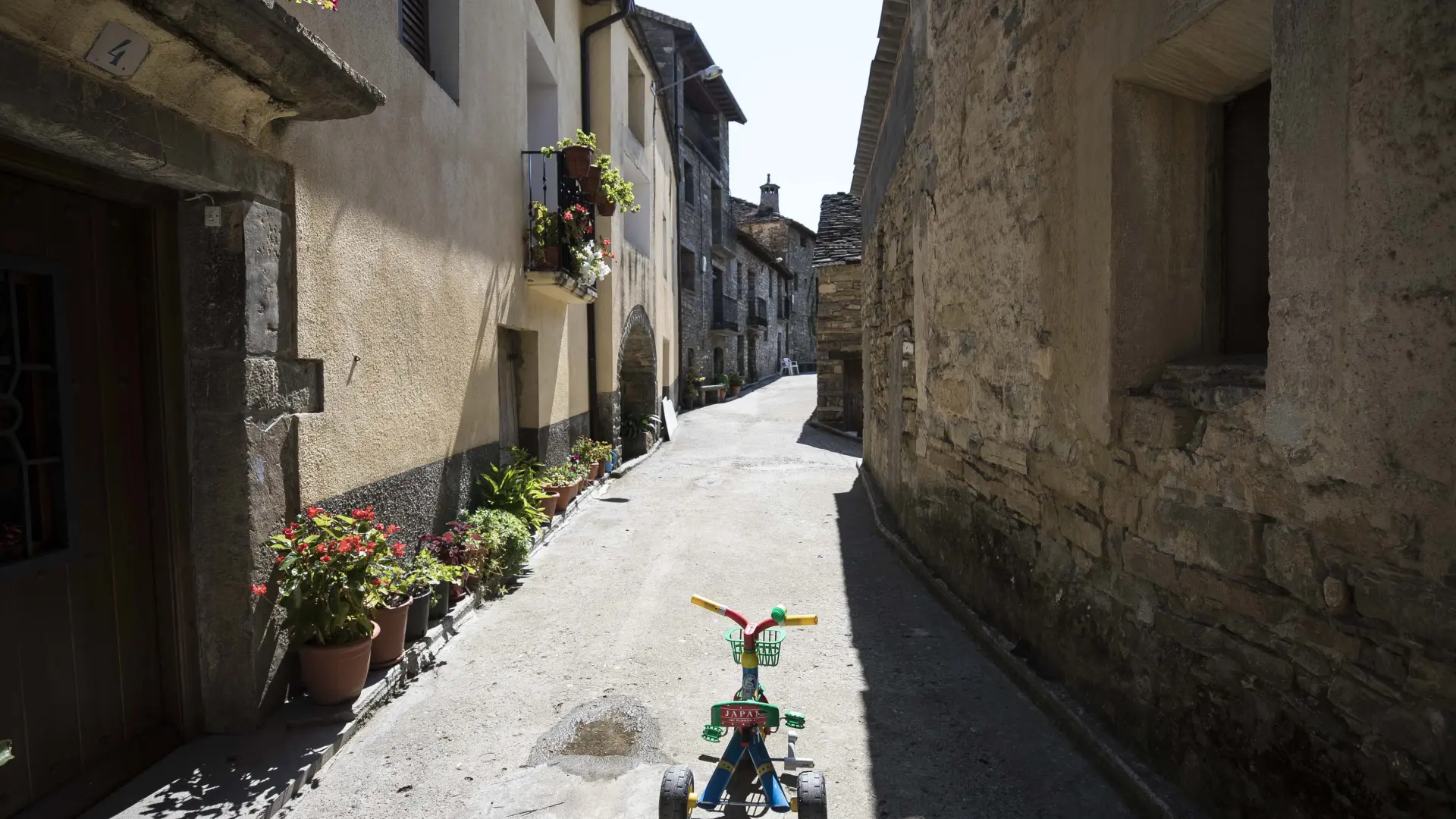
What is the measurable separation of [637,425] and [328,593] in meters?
9.37

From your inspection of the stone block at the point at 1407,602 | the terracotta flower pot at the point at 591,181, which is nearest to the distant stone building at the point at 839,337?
the terracotta flower pot at the point at 591,181

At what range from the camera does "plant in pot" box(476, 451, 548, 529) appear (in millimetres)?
6379

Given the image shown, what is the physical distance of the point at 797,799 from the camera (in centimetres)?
256

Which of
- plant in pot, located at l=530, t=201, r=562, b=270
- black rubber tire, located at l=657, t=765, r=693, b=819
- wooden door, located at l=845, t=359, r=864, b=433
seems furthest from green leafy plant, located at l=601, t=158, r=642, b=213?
wooden door, located at l=845, t=359, r=864, b=433

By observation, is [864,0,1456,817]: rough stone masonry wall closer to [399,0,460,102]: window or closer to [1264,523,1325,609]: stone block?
[1264,523,1325,609]: stone block

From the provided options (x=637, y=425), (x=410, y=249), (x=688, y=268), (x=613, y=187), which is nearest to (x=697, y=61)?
(x=688, y=268)

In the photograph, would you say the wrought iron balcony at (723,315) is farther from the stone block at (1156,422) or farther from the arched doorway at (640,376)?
the stone block at (1156,422)

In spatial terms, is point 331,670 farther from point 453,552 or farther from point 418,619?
point 453,552

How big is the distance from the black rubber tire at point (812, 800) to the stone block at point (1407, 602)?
1.59 metres

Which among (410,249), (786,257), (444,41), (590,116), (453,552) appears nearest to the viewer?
(410,249)

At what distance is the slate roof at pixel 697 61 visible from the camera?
17522 millimetres

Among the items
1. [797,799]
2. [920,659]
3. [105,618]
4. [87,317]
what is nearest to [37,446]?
[87,317]

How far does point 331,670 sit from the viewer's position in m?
3.43

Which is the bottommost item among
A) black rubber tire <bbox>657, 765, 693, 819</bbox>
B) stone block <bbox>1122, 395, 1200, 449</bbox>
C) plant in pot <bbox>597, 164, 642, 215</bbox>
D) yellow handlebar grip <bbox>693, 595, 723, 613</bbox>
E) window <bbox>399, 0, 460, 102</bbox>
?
black rubber tire <bbox>657, 765, 693, 819</bbox>
